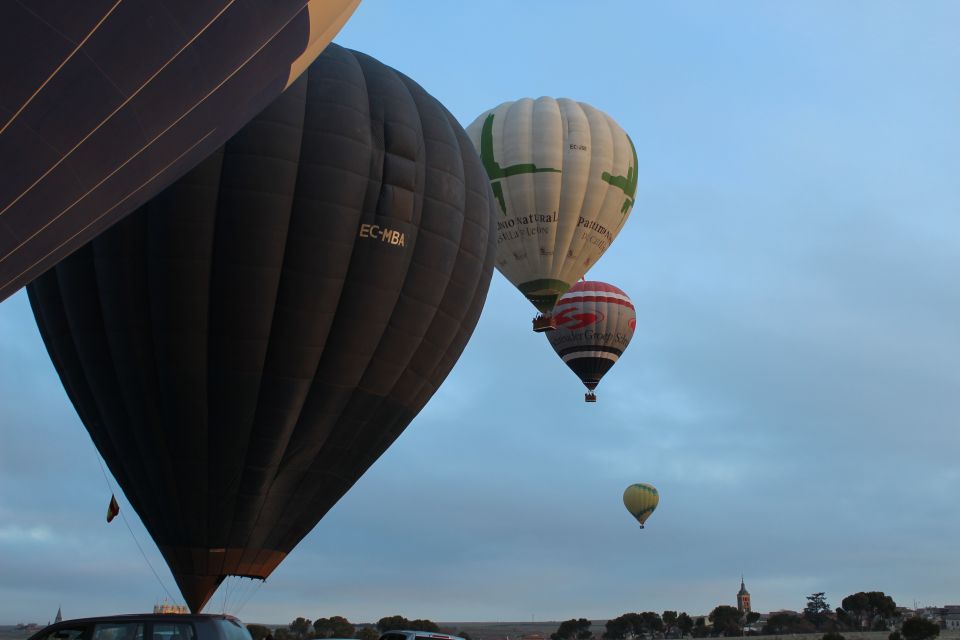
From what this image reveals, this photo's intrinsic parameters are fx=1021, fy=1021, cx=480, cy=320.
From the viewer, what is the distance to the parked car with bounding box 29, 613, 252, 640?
12.0 meters

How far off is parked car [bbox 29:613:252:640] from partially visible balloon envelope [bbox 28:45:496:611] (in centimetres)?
958

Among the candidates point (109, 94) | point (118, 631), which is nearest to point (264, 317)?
point (109, 94)

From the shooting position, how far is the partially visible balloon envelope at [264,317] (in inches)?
832

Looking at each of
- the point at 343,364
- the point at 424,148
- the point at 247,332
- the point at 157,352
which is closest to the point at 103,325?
the point at 157,352

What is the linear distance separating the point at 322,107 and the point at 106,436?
28.5 ft

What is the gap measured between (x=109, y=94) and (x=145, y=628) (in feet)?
21.8

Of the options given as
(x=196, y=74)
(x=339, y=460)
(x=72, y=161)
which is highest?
(x=196, y=74)

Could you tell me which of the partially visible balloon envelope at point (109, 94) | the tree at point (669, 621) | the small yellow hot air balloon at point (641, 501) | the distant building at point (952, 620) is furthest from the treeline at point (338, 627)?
the distant building at point (952, 620)

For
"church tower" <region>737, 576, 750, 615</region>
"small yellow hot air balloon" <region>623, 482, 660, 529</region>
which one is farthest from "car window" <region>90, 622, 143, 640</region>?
"church tower" <region>737, 576, 750, 615</region>

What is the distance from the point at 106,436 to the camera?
22.5 metres

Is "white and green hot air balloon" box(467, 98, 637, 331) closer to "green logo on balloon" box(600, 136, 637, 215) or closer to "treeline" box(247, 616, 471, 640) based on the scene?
"green logo on balloon" box(600, 136, 637, 215)

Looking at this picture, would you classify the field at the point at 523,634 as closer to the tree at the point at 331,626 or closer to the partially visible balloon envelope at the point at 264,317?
the tree at the point at 331,626

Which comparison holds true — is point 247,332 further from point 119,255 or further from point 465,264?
point 465,264

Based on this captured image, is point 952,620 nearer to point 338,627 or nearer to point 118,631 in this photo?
point 338,627
